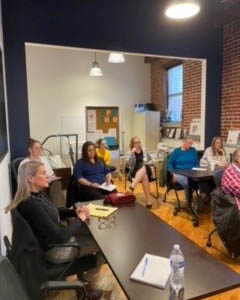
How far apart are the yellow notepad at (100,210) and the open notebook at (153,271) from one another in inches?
27.6

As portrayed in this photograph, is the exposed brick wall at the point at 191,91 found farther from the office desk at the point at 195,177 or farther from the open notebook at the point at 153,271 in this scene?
the open notebook at the point at 153,271

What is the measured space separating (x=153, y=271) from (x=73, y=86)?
616 cm

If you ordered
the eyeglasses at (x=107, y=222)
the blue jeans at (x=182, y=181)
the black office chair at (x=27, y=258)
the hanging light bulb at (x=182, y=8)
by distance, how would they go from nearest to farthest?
the black office chair at (x=27, y=258), the eyeglasses at (x=107, y=222), the hanging light bulb at (x=182, y=8), the blue jeans at (x=182, y=181)

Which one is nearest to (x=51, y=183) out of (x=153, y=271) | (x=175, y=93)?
(x=153, y=271)

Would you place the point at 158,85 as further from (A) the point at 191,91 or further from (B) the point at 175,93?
(A) the point at 191,91

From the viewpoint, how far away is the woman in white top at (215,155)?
4.29m

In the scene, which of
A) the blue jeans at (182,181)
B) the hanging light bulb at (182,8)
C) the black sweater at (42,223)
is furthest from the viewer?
the blue jeans at (182,181)

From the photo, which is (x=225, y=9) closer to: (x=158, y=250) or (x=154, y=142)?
(x=154, y=142)

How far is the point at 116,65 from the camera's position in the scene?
727cm

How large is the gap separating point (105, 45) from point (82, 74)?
3293 mm

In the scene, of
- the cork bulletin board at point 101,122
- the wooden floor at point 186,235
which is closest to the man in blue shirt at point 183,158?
the wooden floor at point 186,235

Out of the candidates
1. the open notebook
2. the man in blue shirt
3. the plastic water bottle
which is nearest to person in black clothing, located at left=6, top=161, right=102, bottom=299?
the open notebook

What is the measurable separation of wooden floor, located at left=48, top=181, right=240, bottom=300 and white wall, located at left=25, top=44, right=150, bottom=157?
2596 mm

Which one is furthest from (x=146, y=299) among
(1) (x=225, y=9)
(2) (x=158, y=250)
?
(1) (x=225, y=9)
